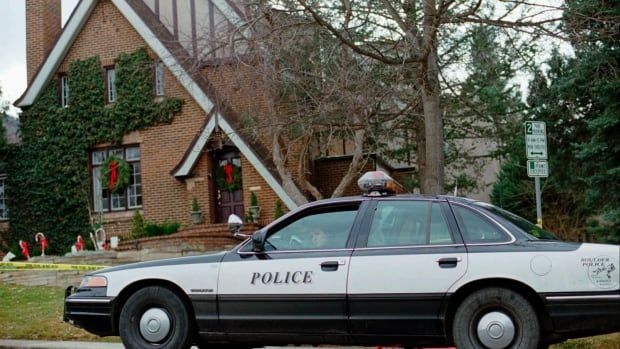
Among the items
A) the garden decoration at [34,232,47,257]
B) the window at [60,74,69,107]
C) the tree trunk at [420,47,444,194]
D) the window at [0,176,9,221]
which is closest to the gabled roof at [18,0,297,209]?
the window at [60,74,69,107]

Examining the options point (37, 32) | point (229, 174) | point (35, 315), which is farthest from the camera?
point (37, 32)

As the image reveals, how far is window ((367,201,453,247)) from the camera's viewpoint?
7.58m

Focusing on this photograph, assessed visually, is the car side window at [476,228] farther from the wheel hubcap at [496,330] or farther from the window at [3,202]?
the window at [3,202]

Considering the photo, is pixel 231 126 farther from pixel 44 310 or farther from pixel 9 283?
pixel 44 310

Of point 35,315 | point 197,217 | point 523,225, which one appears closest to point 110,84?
point 197,217

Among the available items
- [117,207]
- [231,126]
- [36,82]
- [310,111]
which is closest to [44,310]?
[310,111]

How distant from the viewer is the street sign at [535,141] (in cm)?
982

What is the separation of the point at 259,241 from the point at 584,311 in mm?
2828

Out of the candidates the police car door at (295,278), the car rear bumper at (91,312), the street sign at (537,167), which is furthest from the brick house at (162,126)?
the police car door at (295,278)

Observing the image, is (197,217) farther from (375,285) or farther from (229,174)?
(375,285)

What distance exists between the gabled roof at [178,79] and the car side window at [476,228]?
1281 cm

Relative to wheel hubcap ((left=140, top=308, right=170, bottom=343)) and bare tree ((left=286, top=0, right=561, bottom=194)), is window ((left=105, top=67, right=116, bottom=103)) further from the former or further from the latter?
wheel hubcap ((left=140, top=308, right=170, bottom=343))

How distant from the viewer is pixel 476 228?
7.50 m

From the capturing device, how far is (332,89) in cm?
1338
